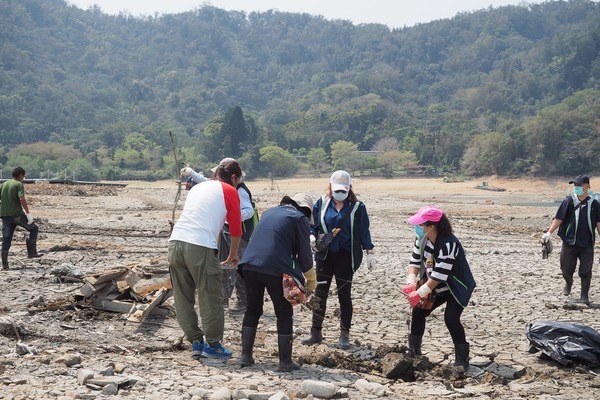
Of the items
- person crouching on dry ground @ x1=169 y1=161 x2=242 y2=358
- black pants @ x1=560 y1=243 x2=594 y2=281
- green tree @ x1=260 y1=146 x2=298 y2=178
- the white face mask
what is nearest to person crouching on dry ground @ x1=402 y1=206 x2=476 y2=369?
the white face mask

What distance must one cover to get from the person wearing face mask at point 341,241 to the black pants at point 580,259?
378 cm

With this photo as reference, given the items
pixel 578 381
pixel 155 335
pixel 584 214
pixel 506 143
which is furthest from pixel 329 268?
pixel 506 143

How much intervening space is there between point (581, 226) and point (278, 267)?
17.1ft

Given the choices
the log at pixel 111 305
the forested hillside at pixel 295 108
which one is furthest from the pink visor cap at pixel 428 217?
the forested hillside at pixel 295 108

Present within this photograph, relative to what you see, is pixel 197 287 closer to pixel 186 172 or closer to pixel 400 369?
pixel 400 369

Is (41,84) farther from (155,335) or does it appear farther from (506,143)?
(155,335)

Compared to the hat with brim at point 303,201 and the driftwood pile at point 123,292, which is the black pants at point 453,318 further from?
the driftwood pile at point 123,292

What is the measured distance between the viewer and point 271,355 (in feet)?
25.3

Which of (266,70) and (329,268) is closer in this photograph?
(329,268)

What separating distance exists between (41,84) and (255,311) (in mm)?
149208

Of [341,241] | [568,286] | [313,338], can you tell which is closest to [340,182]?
[341,241]

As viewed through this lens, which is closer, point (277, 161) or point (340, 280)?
point (340, 280)

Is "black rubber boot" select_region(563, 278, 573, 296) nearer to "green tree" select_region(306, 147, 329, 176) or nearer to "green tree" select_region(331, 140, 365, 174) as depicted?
"green tree" select_region(331, 140, 365, 174)

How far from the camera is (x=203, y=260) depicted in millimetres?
7273
